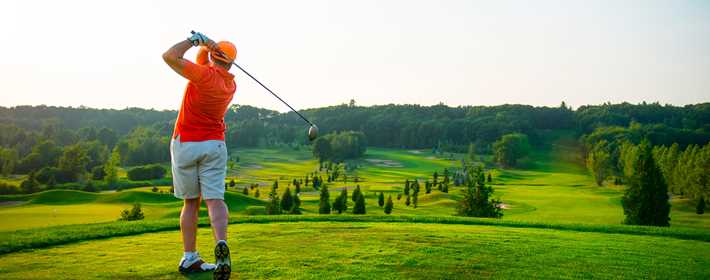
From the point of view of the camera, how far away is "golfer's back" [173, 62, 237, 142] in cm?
561

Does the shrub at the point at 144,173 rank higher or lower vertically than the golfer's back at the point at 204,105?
lower

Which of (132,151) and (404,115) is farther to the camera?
(404,115)

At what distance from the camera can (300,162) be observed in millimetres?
127375

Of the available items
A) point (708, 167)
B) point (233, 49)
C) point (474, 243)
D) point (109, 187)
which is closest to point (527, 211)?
point (708, 167)

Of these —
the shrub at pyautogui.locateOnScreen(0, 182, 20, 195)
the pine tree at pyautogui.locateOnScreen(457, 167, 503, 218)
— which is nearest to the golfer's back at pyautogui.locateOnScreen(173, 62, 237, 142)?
the pine tree at pyautogui.locateOnScreen(457, 167, 503, 218)

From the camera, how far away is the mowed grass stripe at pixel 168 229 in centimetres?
784

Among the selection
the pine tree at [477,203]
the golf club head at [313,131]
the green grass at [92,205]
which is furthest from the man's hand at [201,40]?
the pine tree at [477,203]

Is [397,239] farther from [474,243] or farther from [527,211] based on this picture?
[527,211]

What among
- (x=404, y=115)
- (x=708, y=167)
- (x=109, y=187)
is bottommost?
(x=109, y=187)

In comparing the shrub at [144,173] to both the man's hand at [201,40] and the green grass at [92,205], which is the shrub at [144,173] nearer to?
the green grass at [92,205]

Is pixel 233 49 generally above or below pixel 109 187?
above

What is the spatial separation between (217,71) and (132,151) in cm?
11273

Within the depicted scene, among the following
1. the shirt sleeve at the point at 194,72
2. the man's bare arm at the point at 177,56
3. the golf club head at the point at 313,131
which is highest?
the man's bare arm at the point at 177,56

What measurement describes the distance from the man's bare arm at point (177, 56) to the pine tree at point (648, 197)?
29.5m
